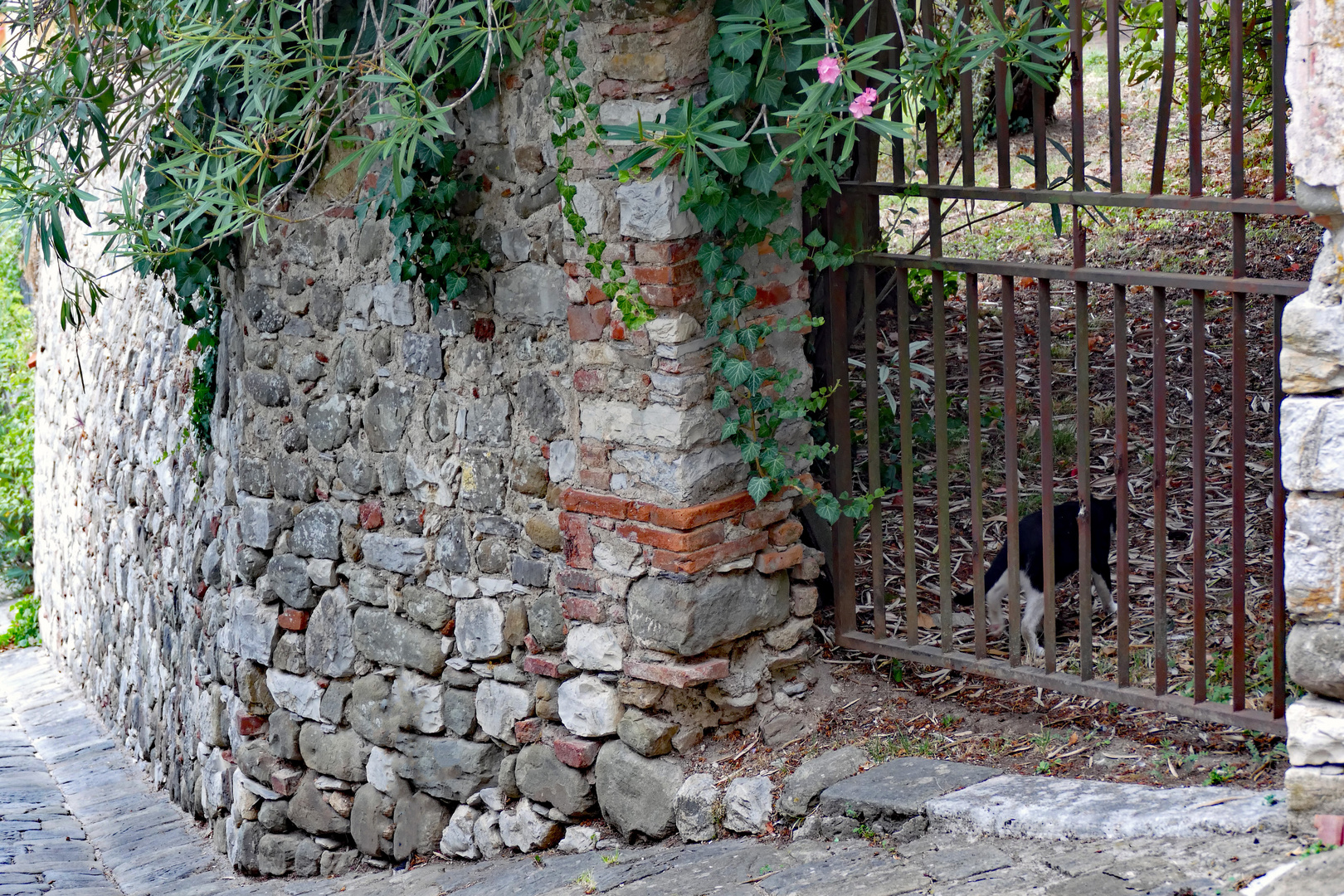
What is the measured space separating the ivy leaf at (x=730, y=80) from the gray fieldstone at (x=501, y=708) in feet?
6.60

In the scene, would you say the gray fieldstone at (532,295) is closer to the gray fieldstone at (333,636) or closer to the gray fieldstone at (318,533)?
the gray fieldstone at (318,533)

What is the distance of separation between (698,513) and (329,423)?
5.70 feet

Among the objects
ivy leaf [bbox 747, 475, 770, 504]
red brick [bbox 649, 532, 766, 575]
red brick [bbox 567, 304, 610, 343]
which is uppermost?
red brick [bbox 567, 304, 610, 343]

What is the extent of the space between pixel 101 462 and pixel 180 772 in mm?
2568

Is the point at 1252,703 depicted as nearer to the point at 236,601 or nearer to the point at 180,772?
the point at 236,601

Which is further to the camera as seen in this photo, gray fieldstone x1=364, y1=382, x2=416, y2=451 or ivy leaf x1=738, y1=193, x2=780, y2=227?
gray fieldstone x1=364, y1=382, x2=416, y2=451

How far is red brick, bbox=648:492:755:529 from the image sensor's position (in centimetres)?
384

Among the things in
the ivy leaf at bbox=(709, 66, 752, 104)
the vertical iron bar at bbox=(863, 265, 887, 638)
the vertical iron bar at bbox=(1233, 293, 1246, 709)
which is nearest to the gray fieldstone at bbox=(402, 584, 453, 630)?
the vertical iron bar at bbox=(863, 265, 887, 638)

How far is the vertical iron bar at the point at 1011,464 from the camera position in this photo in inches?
142

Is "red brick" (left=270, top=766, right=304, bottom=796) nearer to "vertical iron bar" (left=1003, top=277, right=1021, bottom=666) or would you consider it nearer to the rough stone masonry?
the rough stone masonry

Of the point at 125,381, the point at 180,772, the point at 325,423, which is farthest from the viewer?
the point at 125,381

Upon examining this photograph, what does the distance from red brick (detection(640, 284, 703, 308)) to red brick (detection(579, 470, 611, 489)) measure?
0.56 metres

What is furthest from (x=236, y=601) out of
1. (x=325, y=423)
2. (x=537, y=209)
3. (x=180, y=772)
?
(x=537, y=209)

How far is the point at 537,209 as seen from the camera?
406 centimetres
